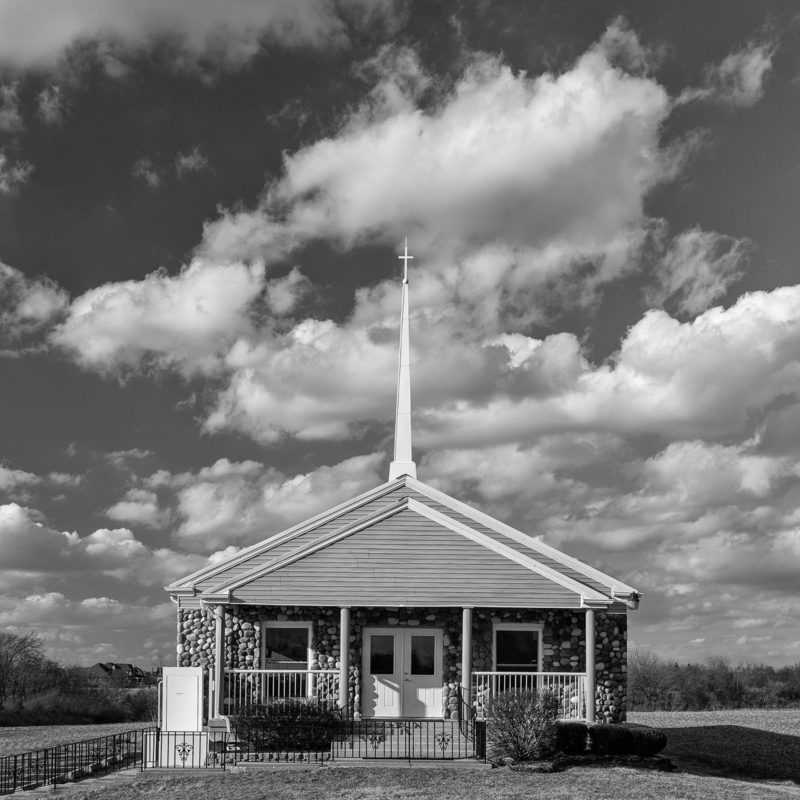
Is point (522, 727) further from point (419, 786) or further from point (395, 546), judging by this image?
point (395, 546)

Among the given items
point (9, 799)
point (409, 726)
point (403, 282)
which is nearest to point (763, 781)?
point (409, 726)

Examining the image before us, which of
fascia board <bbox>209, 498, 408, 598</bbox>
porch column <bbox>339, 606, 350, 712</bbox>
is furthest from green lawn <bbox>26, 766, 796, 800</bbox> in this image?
fascia board <bbox>209, 498, 408, 598</bbox>

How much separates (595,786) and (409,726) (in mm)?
5244

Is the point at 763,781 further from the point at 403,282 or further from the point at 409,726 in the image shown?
the point at 403,282

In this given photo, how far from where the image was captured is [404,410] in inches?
1404

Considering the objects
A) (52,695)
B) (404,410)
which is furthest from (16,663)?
(404,410)

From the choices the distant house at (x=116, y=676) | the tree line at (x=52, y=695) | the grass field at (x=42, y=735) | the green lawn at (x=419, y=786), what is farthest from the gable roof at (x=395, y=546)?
the distant house at (x=116, y=676)

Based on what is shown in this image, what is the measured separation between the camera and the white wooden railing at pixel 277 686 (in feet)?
96.6

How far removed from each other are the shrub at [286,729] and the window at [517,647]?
5583mm

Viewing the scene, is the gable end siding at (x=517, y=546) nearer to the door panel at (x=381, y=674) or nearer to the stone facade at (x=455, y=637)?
the stone facade at (x=455, y=637)

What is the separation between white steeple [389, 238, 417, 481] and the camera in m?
34.0

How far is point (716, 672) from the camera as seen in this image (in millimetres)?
69375

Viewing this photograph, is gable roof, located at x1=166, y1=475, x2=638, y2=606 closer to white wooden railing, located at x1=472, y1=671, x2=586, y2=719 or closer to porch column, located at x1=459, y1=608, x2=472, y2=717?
porch column, located at x1=459, y1=608, x2=472, y2=717

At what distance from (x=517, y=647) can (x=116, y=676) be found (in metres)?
54.3
